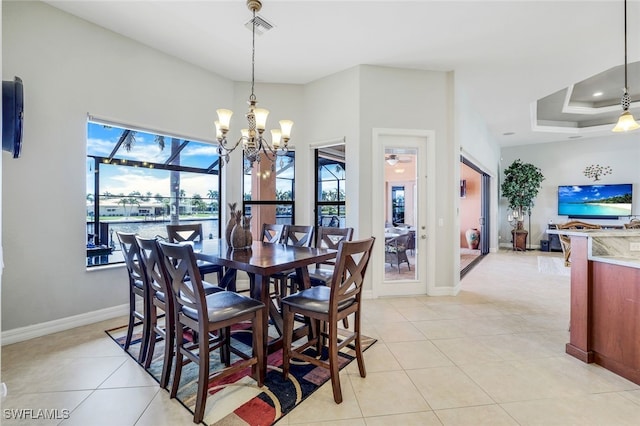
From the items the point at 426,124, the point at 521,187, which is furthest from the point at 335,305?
the point at 521,187

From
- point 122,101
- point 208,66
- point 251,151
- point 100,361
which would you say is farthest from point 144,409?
point 208,66

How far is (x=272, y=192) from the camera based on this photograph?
15.9 feet

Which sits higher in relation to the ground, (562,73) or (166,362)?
(562,73)

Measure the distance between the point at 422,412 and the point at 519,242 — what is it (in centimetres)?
822

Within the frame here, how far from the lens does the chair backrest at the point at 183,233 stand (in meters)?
3.45

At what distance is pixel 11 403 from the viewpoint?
203cm

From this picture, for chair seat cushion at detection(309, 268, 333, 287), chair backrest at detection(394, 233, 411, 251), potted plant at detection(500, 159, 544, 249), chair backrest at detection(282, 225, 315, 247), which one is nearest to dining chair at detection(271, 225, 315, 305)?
chair backrest at detection(282, 225, 315, 247)

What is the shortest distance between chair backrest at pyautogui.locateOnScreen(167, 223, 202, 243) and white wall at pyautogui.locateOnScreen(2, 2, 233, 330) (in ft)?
2.65

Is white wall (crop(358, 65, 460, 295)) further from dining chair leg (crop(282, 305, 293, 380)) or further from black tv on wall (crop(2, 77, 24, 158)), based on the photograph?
black tv on wall (crop(2, 77, 24, 158))

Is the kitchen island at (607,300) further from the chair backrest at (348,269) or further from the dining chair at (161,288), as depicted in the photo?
the dining chair at (161,288)

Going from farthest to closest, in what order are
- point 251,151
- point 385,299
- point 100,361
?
point 385,299 → point 251,151 → point 100,361

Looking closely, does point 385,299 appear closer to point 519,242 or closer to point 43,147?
point 43,147

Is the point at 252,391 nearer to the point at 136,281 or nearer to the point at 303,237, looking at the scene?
the point at 136,281

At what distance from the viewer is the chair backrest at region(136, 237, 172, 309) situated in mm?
2125
